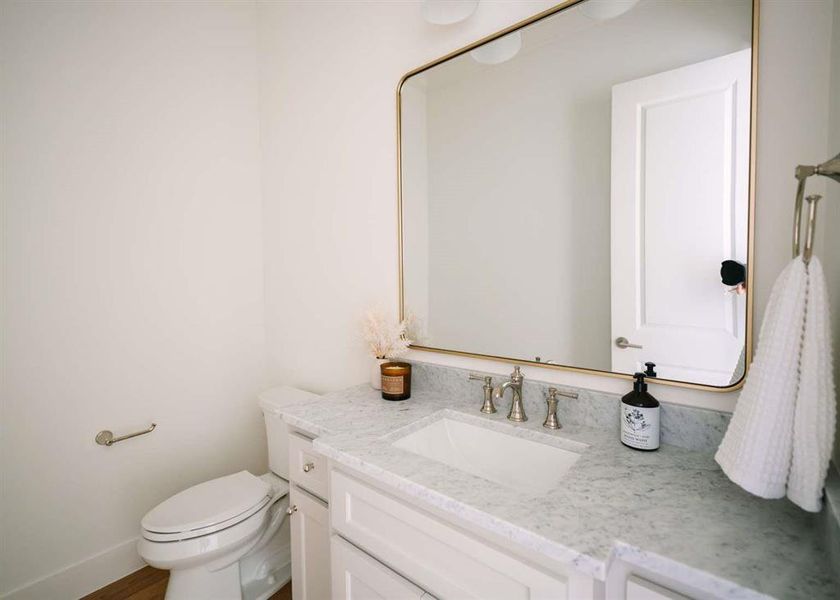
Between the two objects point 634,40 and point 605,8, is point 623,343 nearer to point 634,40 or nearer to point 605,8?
point 634,40

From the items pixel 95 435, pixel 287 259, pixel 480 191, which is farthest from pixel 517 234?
pixel 95 435

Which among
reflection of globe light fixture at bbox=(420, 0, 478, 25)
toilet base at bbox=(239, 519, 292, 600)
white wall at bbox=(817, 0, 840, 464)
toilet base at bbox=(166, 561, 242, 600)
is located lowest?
toilet base at bbox=(239, 519, 292, 600)

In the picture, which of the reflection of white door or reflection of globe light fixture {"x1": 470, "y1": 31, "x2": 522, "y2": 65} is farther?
reflection of globe light fixture {"x1": 470, "y1": 31, "x2": 522, "y2": 65}

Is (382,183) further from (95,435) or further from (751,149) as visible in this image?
(95,435)

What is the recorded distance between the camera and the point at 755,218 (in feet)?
2.96

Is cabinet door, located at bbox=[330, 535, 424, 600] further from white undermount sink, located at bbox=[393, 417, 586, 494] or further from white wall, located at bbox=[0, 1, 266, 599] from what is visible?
white wall, located at bbox=[0, 1, 266, 599]

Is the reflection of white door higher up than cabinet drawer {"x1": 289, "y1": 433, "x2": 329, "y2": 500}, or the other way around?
the reflection of white door

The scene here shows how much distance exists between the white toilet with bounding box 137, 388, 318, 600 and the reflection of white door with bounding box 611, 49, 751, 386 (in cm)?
110

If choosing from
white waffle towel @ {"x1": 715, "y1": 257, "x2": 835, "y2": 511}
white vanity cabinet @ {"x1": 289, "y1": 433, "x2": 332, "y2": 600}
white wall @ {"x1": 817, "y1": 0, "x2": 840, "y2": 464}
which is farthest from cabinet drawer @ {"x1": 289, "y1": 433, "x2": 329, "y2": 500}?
white wall @ {"x1": 817, "y1": 0, "x2": 840, "y2": 464}

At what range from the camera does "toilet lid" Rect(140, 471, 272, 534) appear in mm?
1378

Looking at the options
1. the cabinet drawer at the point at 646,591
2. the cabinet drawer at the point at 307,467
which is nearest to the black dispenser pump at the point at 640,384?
the cabinet drawer at the point at 646,591

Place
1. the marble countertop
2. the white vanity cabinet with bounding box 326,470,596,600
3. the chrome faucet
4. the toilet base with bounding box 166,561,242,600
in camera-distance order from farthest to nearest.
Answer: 1. the toilet base with bounding box 166,561,242,600
2. the chrome faucet
3. the white vanity cabinet with bounding box 326,470,596,600
4. the marble countertop

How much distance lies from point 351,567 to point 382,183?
1.27m

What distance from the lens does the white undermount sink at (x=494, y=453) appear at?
1.04 metres
